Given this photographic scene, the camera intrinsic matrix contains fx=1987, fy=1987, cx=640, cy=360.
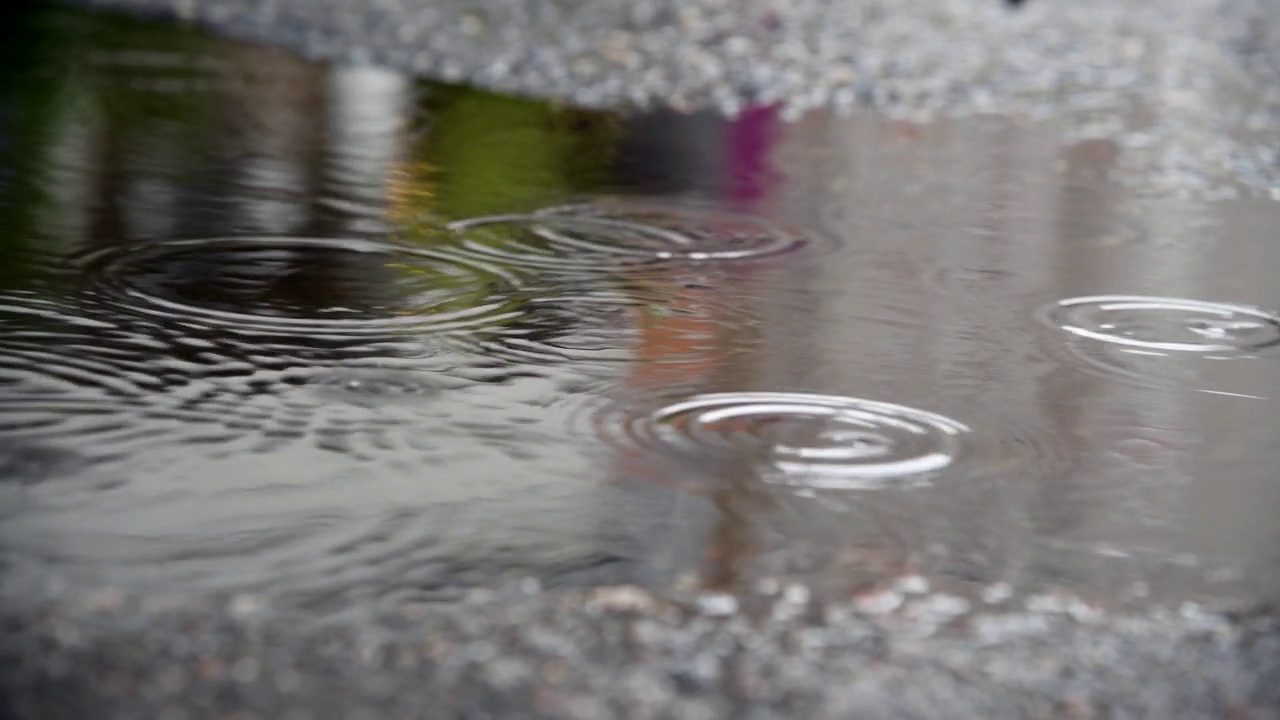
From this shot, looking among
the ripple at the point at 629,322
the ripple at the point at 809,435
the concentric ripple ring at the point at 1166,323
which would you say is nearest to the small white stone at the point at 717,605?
the ripple at the point at 809,435

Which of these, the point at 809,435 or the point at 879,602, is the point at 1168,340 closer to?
the point at 809,435

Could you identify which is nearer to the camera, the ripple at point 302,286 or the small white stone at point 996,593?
the small white stone at point 996,593

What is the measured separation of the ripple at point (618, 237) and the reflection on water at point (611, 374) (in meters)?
0.02

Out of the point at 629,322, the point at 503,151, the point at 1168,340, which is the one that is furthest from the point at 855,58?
the point at 629,322

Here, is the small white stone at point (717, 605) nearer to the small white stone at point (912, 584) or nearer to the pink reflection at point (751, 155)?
the small white stone at point (912, 584)

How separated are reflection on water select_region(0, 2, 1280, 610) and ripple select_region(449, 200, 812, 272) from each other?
17 mm

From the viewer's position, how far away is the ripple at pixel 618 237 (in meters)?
4.46

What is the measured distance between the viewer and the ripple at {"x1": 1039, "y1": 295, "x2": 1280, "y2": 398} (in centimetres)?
356

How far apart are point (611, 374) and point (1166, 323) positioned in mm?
1261

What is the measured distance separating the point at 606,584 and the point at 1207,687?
71cm

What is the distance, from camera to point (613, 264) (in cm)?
441

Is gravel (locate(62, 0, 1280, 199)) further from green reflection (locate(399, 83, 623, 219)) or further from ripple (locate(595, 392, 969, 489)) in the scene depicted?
ripple (locate(595, 392, 969, 489))

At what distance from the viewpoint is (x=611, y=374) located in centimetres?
340

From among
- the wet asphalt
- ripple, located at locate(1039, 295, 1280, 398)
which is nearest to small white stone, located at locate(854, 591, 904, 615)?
the wet asphalt
